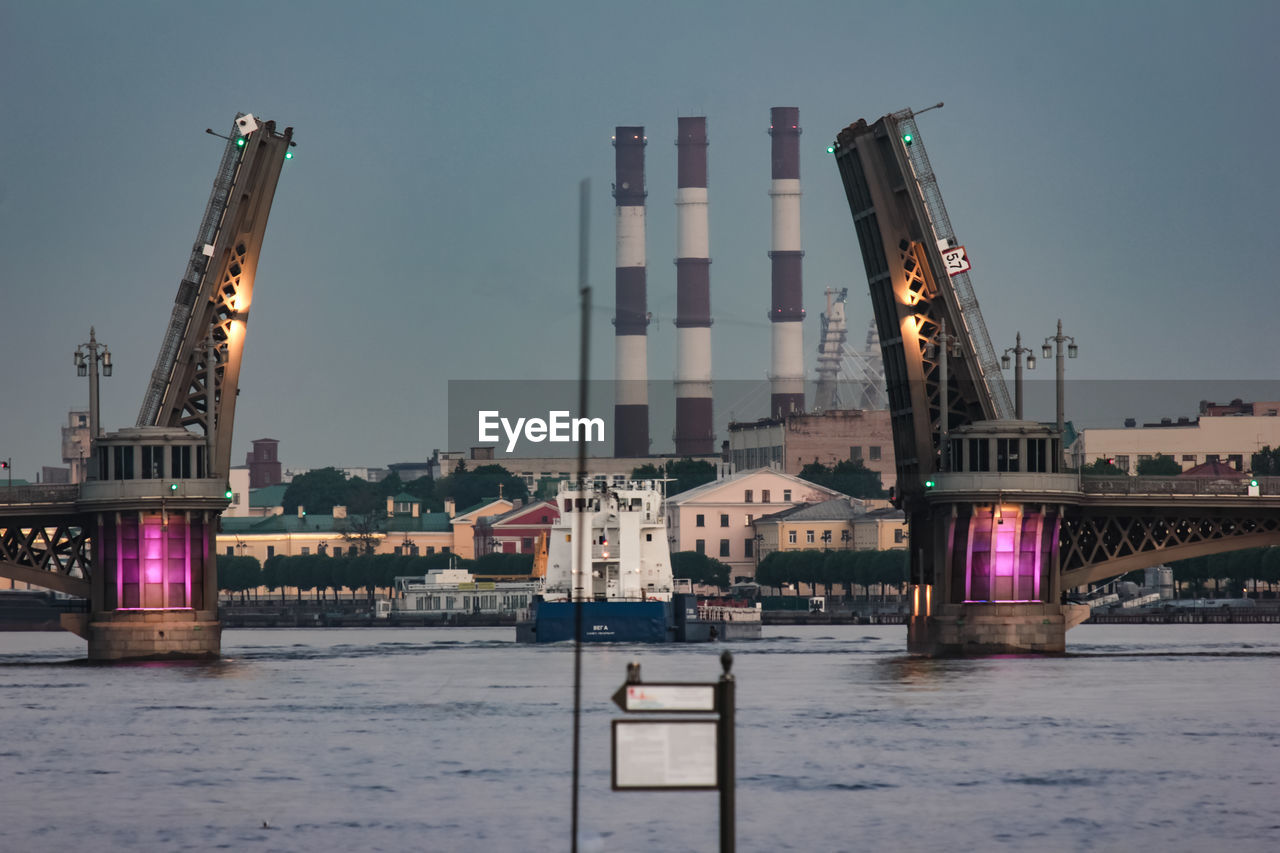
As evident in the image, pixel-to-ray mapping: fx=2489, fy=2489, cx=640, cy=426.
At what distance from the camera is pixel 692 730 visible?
18000mm

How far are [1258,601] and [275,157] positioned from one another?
77.2 meters

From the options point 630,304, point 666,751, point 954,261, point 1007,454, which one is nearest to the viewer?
point 666,751

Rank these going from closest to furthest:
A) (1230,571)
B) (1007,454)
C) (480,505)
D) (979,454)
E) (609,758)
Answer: (609,758) → (979,454) → (1007,454) → (1230,571) → (480,505)

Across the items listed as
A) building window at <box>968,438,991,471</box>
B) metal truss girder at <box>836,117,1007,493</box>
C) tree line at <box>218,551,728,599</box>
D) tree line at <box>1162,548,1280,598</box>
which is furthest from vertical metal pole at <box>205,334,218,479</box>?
tree line at <box>218,551,728,599</box>

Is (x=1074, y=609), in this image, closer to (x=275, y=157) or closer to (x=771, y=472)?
(x=275, y=157)

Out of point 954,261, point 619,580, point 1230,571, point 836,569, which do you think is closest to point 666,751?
point 954,261

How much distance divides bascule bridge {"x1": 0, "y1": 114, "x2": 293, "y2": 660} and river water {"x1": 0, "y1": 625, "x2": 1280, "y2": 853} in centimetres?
150

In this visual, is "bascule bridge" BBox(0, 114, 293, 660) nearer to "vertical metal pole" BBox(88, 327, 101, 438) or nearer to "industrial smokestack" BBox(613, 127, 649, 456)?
"vertical metal pole" BBox(88, 327, 101, 438)

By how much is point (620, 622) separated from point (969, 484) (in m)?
20.8

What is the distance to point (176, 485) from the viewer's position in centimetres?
6731

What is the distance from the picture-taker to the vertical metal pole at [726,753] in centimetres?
1744

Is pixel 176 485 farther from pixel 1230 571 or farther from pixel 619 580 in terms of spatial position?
pixel 1230 571

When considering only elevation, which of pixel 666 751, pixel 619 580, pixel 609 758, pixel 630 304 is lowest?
pixel 609 758

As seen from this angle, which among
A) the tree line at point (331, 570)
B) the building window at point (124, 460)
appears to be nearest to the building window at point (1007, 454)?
the building window at point (124, 460)
